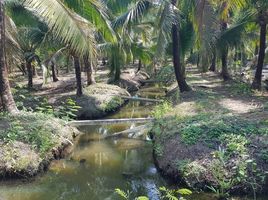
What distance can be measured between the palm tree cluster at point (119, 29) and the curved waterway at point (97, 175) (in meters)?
2.66

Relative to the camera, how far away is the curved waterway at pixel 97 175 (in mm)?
7676

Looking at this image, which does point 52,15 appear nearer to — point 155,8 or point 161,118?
point 161,118

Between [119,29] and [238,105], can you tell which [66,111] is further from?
[238,105]

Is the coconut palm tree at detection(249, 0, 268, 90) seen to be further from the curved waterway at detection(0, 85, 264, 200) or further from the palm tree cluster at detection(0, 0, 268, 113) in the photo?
the curved waterway at detection(0, 85, 264, 200)

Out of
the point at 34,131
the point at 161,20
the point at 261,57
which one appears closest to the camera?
the point at 34,131

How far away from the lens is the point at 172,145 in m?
8.71

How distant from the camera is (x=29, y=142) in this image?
29.9ft

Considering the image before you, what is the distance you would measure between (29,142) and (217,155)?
4.58 m

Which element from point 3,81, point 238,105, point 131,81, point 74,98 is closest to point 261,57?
point 238,105

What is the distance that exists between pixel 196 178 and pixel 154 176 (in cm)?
139

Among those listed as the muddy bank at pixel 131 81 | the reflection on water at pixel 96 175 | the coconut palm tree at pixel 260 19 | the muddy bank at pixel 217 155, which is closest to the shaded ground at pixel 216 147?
the muddy bank at pixel 217 155

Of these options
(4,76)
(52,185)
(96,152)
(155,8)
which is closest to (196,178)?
(52,185)

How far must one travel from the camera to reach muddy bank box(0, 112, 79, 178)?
8268mm

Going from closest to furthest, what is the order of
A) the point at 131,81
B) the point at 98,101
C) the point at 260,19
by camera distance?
the point at 260,19 → the point at 98,101 → the point at 131,81
